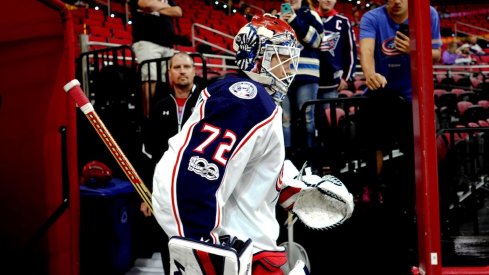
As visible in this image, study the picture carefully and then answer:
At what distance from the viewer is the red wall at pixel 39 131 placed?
12.7 feet

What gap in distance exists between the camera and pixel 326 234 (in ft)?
15.2

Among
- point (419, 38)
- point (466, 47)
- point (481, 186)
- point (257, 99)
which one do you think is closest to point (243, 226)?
point (257, 99)

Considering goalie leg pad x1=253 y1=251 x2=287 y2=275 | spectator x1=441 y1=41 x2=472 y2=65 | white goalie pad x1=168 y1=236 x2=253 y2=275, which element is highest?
spectator x1=441 y1=41 x2=472 y2=65

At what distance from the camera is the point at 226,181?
183 cm

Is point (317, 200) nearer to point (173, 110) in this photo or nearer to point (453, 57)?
point (173, 110)

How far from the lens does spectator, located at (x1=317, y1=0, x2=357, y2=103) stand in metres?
5.32

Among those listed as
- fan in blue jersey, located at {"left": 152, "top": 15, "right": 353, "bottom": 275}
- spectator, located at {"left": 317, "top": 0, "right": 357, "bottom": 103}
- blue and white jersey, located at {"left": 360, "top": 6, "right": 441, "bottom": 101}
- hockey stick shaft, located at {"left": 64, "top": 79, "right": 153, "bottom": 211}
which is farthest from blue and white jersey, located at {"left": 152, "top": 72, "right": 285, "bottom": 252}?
spectator, located at {"left": 317, "top": 0, "right": 357, "bottom": 103}

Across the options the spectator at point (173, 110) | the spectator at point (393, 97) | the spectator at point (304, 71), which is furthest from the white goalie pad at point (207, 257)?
the spectator at point (304, 71)

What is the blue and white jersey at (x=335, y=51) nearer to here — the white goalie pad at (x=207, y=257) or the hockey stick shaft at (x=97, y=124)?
the hockey stick shaft at (x=97, y=124)

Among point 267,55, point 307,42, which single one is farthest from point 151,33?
point 267,55

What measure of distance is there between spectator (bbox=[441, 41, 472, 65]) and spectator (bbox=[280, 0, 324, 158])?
32.0ft

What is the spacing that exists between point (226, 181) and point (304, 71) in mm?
3150

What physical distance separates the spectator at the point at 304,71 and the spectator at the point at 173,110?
31.5 inches

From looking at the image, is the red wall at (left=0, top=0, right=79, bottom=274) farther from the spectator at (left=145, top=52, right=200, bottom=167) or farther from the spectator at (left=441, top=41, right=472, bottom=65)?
the spectator at (left=441, top=41, right=472, bottom=65)
